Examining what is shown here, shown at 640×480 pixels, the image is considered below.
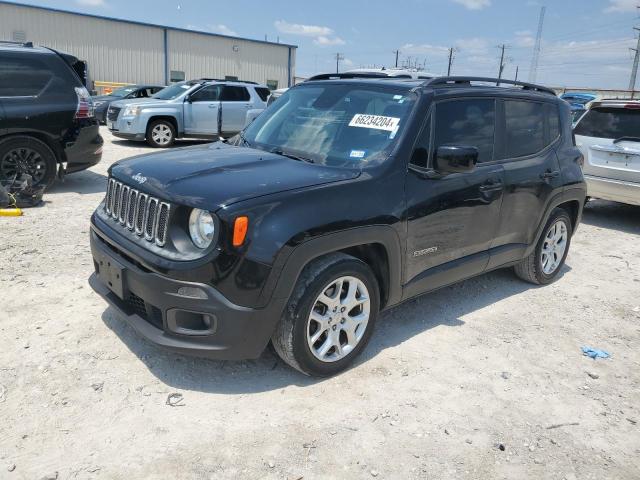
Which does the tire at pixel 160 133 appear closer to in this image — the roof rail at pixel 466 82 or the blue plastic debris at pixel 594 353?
the roof rail at pixel 466 82

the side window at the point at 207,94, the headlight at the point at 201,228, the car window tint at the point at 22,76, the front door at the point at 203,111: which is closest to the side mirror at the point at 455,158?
the headlight at the point at 201,228

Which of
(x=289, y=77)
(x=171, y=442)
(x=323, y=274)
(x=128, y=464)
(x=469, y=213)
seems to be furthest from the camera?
(x=289, y=77)

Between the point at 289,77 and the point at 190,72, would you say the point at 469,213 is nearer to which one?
the point at 190,72

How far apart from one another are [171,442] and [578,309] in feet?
12.2

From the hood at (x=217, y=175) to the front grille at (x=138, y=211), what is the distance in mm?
54

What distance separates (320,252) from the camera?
9.84 feet

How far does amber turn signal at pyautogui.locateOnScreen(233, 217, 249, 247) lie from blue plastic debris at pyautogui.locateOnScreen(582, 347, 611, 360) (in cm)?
277

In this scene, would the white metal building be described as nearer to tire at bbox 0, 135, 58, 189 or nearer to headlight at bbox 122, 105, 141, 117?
headlight at bbox 122, 105, 141, 117

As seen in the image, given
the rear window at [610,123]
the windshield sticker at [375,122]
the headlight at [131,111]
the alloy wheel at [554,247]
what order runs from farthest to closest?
the headlight at [131,111]
the rear window at [610,123]
the alloy wheel at [554,247]
the windshield sticker at [375,122]

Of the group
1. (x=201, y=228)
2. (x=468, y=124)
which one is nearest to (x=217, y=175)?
(x=201, y=228)

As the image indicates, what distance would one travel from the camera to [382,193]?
11.0ft

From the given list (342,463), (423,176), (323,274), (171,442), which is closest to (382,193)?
(423,176)

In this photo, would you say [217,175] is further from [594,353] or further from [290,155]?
[594,353]

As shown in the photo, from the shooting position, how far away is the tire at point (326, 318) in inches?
119
